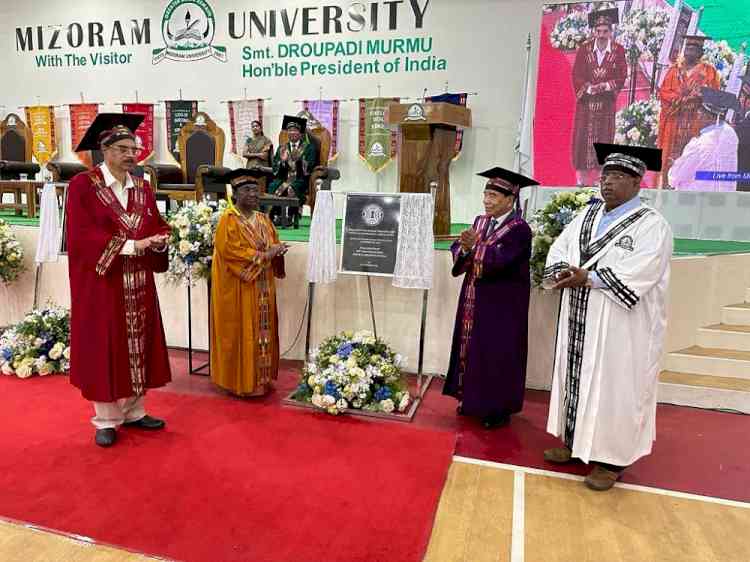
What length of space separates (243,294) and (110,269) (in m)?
0.99

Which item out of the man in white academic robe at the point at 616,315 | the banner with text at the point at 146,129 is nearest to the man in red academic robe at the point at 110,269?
the man in white academic robe at the point at 616,315

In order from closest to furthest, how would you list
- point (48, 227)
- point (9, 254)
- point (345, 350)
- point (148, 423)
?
point (148, 423), point (345, 350), point (48, 227), point (9, 254)

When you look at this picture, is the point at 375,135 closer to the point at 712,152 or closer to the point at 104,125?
the point at 712,152

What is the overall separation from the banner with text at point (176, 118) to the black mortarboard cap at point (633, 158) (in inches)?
273

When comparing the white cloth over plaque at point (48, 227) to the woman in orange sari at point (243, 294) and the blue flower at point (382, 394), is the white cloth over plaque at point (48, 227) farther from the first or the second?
the blue flower at point (382, 394)

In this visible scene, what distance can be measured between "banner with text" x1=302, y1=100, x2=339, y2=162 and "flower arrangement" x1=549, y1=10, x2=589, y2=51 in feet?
9.74

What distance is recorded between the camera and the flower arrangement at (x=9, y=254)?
5.36 m

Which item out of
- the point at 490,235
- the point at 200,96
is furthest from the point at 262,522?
the point at 200,96

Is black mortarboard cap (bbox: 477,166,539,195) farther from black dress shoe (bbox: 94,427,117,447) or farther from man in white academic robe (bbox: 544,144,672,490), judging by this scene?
black dress shoe (bbox: 94,427,117,447)

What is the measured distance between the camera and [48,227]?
505 centimetres

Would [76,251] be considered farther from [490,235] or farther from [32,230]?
[32,230]

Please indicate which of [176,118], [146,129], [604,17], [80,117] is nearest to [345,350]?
[604,17]

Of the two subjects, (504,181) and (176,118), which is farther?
(176,118)

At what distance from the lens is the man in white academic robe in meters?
2.70
